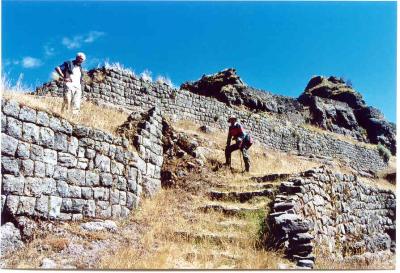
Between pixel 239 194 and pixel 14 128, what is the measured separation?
4.43 m

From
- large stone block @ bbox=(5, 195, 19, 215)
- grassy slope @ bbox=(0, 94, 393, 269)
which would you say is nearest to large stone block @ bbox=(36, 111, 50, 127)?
grassy slope @ bbox=(0, 94, 393, 269)

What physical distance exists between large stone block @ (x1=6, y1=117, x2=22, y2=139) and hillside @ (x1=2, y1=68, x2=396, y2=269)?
0.04 ft

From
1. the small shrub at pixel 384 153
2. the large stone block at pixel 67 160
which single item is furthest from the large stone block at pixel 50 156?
the small shrub at pixel 384 153

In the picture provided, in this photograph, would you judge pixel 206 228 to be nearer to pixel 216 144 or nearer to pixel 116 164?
pixel 116 164

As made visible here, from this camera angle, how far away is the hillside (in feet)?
19.5

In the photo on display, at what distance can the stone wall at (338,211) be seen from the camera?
7.82 m

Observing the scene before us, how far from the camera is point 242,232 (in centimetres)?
740

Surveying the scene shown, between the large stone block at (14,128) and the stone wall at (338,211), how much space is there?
3.92 meters

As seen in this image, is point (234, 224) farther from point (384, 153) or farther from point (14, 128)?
point (384, 153)

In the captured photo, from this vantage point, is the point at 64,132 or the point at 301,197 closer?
the point at 64,132

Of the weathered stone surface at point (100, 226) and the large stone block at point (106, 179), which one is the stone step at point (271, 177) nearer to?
the large stone block at point (106, 179)

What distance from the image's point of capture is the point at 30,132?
6203 mm

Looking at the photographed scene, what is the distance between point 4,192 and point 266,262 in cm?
347

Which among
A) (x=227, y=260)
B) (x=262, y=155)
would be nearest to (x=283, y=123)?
(x=262, y=155)
